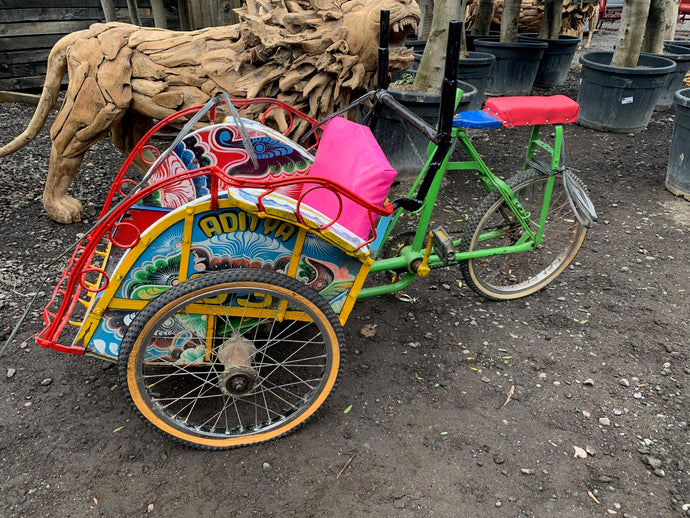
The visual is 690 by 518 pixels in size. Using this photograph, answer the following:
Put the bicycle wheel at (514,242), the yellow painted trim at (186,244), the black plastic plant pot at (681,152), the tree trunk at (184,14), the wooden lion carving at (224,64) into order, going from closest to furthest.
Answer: the yellow painted trim at (186,244), the bicycle wheel at (514,242), the wooden lion carving at (224,64), the black plastic plant pot at (681,152), the tree trunk at (184,14)

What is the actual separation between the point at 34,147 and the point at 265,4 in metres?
2.95

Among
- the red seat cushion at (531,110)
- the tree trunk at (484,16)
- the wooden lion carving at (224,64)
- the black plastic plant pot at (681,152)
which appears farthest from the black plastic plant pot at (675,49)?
the red seat cushion at (531,110)

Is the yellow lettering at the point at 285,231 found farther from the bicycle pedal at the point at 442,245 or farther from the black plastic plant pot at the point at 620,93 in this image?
the black plastic plant pot at the point at 620,93

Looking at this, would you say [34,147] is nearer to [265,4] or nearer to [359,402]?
[265,4]

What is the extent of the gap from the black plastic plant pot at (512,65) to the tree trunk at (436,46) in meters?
3.04

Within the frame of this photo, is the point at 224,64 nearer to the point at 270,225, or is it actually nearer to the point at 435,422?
the point at 270,225

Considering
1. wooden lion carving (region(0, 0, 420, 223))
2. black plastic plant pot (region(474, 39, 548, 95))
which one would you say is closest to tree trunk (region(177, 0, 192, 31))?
wooden lion carving (region(0, 0, 420, 223))

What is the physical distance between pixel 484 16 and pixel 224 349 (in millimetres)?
7607

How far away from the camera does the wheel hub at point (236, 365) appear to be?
6.14ft

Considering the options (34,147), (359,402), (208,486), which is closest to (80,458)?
(208,486)

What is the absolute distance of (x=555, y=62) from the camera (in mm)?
7645

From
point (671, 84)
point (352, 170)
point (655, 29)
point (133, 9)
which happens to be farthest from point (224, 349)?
point (671, 84)

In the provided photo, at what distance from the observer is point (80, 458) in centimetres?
196

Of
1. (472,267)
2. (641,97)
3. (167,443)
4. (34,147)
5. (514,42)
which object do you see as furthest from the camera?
(514,42)
